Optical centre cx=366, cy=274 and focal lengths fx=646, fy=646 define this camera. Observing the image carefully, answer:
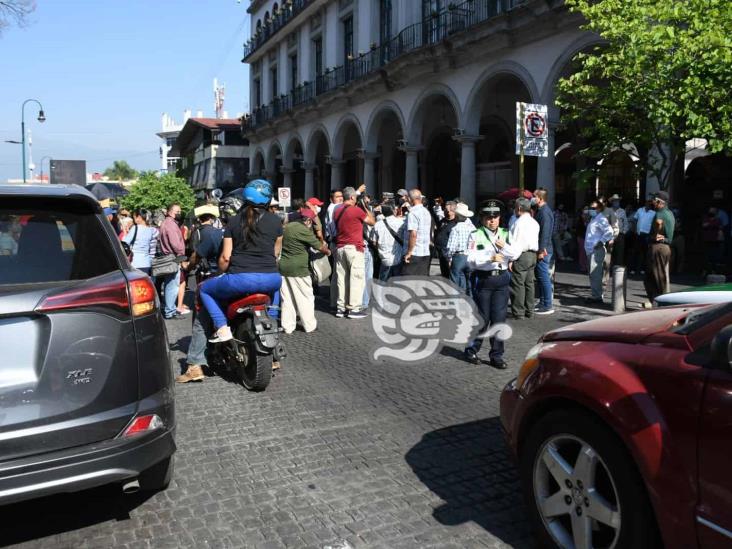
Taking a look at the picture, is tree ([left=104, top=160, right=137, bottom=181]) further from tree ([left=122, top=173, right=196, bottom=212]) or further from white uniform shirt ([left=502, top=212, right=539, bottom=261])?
white uniform shirt ([left=502, top=212, right=539, bottom=261])

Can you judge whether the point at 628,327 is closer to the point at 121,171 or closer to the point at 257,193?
Result: the point at 257,193

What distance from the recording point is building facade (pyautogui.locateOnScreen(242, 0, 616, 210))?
Result: 1744 centimetres

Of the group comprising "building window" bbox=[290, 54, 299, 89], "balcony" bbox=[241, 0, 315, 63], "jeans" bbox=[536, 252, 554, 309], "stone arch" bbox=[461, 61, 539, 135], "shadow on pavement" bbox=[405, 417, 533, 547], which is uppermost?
"balcony" bbox=[241, 0, 315, 63]

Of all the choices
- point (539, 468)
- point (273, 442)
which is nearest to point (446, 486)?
point (539, 468)

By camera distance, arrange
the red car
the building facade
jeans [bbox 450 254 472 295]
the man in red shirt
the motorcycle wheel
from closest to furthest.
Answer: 1. the red car
2. the motorcycle wheel
3. the man in red shirt
4. jeans [bbox 450 254 472 295]
5. the building facade

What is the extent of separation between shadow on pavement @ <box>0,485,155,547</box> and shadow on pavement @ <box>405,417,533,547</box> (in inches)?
65.3

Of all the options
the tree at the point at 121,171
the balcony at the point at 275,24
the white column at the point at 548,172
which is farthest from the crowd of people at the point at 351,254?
the tree at the point at 121,171

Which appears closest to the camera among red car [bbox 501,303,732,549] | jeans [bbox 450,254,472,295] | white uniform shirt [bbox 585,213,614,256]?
red car [bbox 501,303,732,549]

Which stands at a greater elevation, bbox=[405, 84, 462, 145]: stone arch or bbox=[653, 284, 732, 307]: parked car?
bbox=[405, 84, 462, 145]: stone arch

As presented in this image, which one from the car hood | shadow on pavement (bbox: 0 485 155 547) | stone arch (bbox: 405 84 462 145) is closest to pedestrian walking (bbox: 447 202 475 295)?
the car hood

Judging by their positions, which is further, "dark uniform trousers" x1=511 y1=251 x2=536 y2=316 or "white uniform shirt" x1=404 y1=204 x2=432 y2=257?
"white uniform shirt" x1=404 y1=204 x2=432 y2=257

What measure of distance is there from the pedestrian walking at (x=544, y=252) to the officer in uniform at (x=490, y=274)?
3.15 meters

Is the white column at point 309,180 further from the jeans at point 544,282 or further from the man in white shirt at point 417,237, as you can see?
the jeans at point 544,282

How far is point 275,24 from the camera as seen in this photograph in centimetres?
3853
